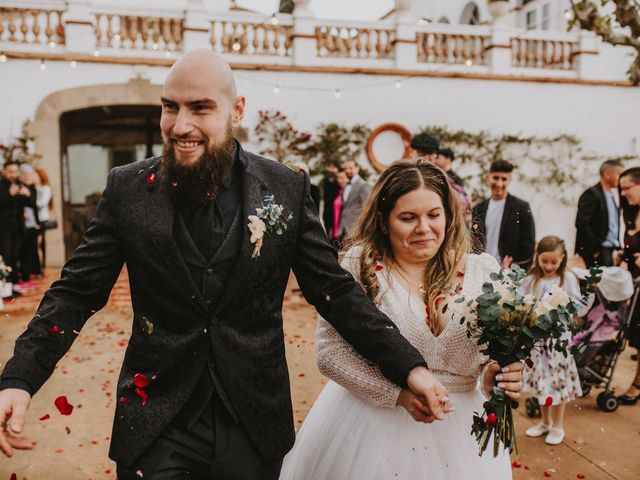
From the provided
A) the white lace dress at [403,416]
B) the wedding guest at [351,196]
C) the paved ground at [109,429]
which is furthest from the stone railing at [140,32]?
the white lace dress at [403,416]

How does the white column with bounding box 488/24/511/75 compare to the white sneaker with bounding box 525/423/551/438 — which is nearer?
the white sneaker with bounding box 525/423/551/438

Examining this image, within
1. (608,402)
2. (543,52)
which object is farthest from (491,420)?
(543,52)

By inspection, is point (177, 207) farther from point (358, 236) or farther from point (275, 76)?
point (275, 76)

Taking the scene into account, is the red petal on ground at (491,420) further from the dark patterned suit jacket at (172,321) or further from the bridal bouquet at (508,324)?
the dark patterned suit jacket at (172,321)

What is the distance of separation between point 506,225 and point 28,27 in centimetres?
1119

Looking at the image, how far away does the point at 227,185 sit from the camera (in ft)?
7.11

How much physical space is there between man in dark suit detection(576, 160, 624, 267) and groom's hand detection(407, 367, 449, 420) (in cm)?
552

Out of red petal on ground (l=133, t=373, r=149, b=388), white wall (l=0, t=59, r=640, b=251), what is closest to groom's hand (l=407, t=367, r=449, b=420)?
red petal on ground (l=133, t=373, r=149, b=388)

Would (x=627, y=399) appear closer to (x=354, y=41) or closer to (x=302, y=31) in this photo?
(x=302, y=31)

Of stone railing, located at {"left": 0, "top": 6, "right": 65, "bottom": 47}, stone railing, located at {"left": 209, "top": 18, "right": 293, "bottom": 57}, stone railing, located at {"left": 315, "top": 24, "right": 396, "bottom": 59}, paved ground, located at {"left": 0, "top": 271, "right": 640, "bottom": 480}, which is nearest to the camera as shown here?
paved ground, located at {"left": 0, "top": 271, "right": 640, "bottom": 480}

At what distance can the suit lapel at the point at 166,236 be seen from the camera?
1975 mm

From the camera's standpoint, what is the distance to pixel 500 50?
47.4 ft

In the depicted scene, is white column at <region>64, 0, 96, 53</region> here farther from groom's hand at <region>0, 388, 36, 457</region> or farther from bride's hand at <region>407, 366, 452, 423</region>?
bride's hand at <region>407, 366, 452, 423</region>

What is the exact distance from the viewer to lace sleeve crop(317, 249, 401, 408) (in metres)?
2.39
